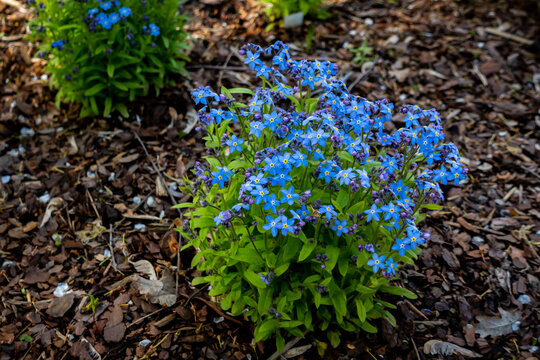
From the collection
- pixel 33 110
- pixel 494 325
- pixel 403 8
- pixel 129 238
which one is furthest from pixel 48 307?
pixel 403 8

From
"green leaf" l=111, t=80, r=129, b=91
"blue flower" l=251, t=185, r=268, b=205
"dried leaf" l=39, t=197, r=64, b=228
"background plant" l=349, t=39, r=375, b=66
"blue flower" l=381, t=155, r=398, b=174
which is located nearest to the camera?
"blue flower" l=251, t=185, r=268, b=205

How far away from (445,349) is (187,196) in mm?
2775

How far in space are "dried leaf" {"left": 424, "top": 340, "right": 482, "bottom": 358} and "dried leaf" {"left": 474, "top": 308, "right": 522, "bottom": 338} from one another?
0.82 ft

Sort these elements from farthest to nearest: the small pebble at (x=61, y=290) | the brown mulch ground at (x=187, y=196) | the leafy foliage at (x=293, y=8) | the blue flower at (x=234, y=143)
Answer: the leafy foliage at (x=293, y=8)
the small pebble at (x=61, y=290)
the brown mulch ground at (x=187, y=196)
the blue flower at (x=234, y=143)

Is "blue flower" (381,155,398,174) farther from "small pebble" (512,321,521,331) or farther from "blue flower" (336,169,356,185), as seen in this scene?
"small pebble" (512,321,521,331)

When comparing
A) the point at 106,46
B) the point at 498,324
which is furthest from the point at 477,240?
the point at 106,46

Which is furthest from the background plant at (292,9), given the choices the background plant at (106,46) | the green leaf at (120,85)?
the green leaf at (120,85)

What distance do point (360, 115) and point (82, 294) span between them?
2.77 metres

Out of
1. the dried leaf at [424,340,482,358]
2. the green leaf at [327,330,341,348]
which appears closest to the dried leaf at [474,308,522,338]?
the dried leaf at [424,340,482,358]

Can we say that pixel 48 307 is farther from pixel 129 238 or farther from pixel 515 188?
pixel 515 188

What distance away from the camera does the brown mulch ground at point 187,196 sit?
390 centimetres

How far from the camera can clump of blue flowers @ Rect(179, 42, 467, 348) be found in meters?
2.99

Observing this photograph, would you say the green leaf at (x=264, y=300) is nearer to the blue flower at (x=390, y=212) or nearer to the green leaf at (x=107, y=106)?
the blue flower at (x=390, y=212)

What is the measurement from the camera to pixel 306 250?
3.13 meters
